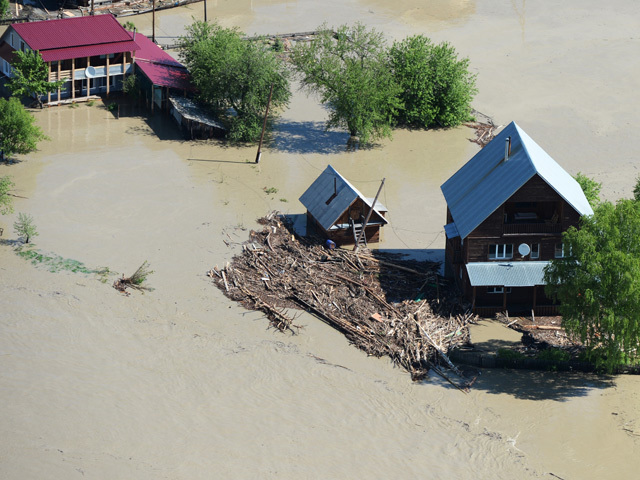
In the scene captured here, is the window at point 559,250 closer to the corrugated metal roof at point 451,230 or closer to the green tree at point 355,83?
the corrugated metal roof at point 451,230

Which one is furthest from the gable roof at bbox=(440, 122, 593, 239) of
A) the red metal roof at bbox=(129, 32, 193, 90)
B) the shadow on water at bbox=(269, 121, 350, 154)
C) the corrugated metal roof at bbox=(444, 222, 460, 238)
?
the red metal roof at bbox=(129, 32, 193, 90)

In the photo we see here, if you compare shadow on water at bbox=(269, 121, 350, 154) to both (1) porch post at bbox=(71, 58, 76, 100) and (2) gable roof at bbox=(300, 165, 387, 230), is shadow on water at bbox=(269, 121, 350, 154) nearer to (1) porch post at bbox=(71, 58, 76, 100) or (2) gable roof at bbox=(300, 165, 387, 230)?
(2) gable roof at bbox=(300, 165, 387, 230)

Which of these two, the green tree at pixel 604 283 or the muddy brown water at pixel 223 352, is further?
the green tree at pixel 604 283

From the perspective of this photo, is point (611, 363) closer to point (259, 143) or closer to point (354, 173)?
point (354, 173)

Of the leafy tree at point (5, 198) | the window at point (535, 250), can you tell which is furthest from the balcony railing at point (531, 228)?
the leafy tree at point (5, 198)

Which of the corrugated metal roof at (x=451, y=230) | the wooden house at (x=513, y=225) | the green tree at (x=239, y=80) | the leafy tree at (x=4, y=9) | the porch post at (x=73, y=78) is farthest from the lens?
the leafy tree at (x=4, y=9)

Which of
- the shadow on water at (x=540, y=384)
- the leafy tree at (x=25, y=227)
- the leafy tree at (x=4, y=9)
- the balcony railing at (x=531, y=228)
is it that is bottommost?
the shadow on water at (x=540, y=384)

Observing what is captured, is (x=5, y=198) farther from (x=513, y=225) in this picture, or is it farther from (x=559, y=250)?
(x=559, y=250)
